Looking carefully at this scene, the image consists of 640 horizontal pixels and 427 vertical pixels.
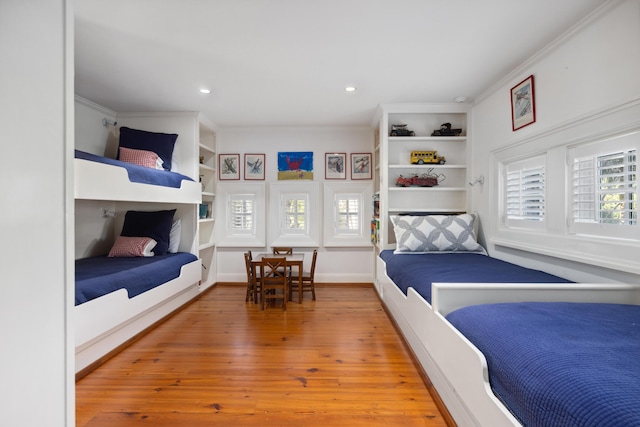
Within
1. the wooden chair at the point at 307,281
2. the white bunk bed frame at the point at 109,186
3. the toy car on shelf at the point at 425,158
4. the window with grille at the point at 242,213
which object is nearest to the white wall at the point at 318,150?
the window with grille at the point at 242,213

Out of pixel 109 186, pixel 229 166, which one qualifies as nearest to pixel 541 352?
pixel 109 186

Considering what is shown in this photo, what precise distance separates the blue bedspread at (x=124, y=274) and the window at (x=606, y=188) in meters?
3.18

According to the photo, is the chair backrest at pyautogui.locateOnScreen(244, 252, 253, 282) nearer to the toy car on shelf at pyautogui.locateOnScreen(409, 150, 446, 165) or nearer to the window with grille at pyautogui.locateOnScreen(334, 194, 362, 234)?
the window with grille at pyautogui.locateOnScreen(334, 194, 362, 234)

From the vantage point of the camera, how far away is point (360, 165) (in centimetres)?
390

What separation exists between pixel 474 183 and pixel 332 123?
1.90 m

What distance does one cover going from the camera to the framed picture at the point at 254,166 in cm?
391

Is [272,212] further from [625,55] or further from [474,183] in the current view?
[625,55]

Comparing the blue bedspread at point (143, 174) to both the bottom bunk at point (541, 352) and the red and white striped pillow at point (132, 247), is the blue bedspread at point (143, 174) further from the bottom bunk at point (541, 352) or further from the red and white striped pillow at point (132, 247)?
the bottom bunk at point (541, 352)

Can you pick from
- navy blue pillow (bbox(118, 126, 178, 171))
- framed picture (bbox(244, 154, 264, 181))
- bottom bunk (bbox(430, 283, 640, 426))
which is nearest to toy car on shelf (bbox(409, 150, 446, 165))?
bottom bunk (bbox(430, 283, 640, 426))

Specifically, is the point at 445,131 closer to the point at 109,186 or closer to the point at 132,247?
the point at 109,186

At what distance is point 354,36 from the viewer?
1800 millimetres

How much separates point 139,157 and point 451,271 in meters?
3.05

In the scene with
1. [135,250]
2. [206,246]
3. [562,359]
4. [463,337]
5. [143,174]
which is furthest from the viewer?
[206,246]

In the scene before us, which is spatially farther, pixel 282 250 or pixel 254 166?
pixel 254 166
